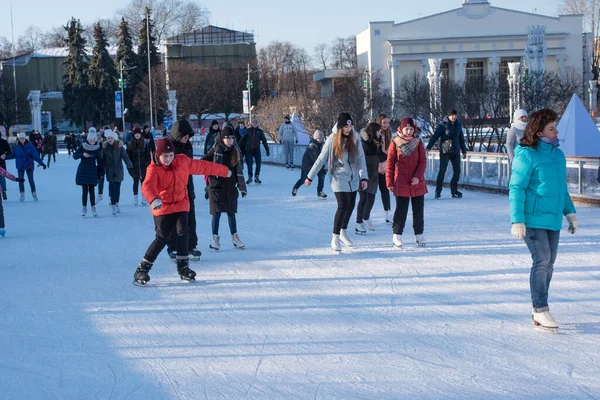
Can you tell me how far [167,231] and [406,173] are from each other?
2.89 m

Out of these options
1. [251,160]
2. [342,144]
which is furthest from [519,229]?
[251,160]

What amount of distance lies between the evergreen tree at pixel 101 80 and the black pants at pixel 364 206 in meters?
62.2

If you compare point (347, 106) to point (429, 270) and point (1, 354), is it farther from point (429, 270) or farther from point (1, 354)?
point (1, 354)

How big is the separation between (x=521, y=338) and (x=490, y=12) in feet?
230

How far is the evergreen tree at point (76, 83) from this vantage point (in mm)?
69938

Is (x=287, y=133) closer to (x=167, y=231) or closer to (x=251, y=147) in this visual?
(x=251, y=147)

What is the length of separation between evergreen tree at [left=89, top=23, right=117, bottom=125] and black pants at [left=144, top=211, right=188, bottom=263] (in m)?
64.6

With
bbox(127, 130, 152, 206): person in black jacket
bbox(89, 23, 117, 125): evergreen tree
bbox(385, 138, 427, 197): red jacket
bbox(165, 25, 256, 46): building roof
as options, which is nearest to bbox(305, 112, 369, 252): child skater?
bbox(385, 138, 427, 197): red jacket

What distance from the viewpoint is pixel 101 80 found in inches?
2731

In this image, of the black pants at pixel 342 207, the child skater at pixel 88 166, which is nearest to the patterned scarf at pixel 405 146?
the black pants at pixel 342 207

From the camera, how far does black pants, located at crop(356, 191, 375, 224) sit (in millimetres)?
10039

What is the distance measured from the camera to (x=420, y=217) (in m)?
8.98

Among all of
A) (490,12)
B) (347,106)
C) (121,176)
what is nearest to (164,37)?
(490,12)

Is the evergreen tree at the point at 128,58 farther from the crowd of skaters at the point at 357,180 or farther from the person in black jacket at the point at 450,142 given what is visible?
the crowd of skaters at the point at 357,180
